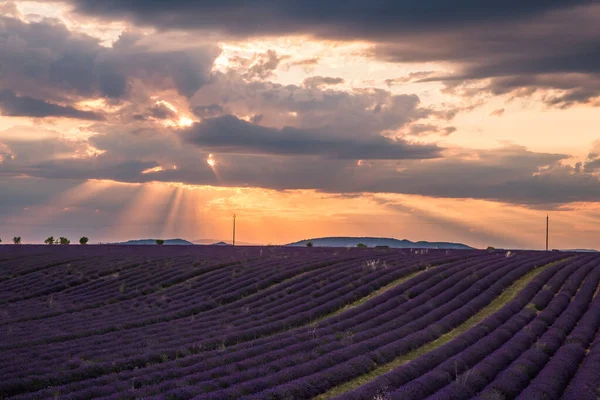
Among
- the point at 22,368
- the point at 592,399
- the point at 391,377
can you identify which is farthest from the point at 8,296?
the point at 592,399

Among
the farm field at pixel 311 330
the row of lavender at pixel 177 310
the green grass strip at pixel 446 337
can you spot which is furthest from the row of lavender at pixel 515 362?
the row of lavender at pixel 177 310

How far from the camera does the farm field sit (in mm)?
13789

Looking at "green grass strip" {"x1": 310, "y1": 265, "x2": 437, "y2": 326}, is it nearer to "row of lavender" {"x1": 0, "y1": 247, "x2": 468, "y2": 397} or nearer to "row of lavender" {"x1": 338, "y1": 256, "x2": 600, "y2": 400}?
"row of lavender" {"x1": 0, "y1": 247, "x2": 468, "y2": 397}

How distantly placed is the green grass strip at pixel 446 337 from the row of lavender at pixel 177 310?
192 inches

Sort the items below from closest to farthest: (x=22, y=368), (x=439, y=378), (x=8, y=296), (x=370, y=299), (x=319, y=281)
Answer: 1. (x=439, y=378)
2. (x=22, y=368)
3. (x=370, y=299)
4. (x=319, y=281)
5. (x=8, y=296)

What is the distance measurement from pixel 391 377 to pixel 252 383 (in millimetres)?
2891

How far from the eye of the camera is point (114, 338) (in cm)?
2056

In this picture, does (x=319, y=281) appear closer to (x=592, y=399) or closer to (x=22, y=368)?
(x=22, y=368)

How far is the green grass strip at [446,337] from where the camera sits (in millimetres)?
14562

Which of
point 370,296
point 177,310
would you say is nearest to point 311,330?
point 370,296

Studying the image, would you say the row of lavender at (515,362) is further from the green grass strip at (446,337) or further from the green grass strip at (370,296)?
the green grass strip at (370,296)

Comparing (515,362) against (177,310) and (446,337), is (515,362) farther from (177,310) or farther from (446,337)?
(177,310)

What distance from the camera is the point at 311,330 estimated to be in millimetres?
20188

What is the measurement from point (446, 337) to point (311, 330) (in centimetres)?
400
